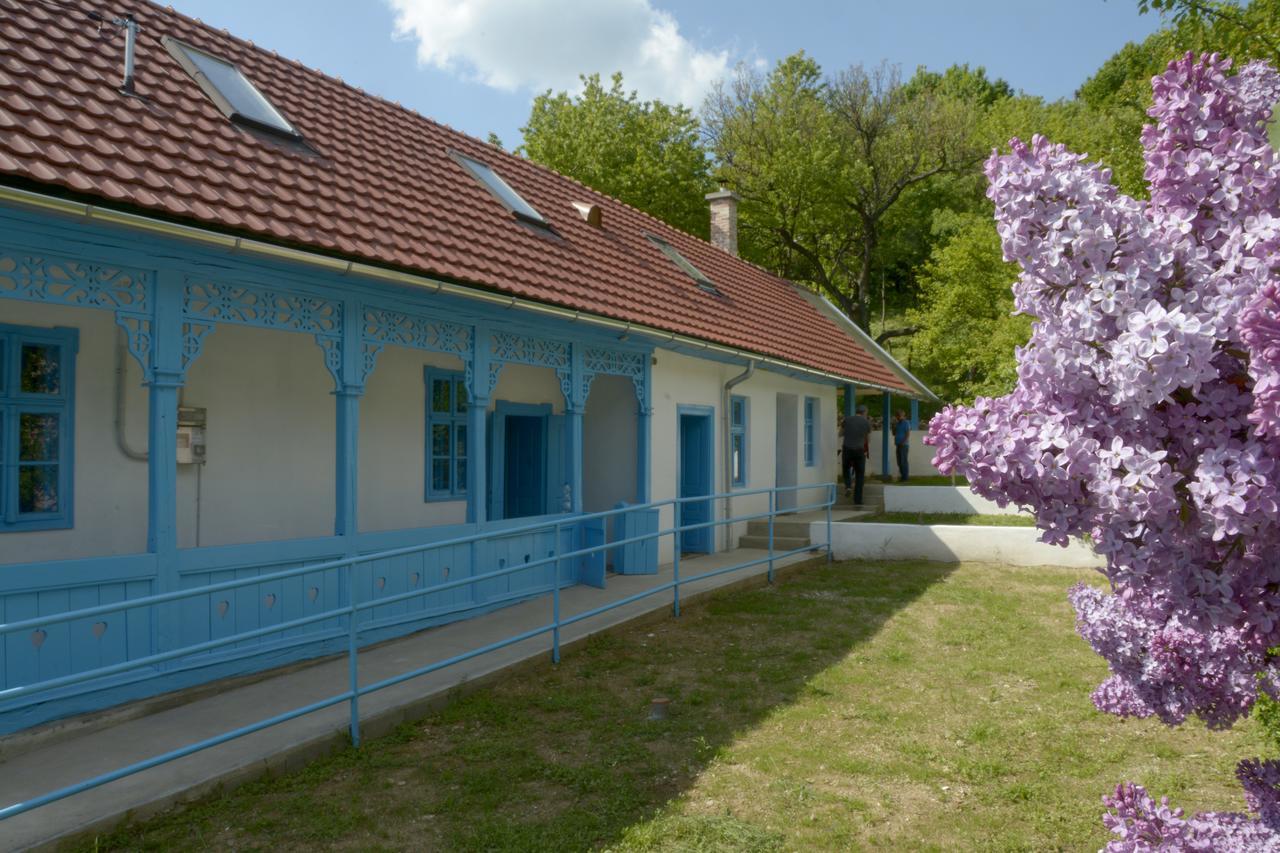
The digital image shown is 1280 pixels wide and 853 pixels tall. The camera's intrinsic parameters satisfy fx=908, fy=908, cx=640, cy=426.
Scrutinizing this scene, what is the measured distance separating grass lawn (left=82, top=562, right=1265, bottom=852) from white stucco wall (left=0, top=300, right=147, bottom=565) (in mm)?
2839

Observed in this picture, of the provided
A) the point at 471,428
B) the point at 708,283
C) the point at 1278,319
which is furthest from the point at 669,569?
the point at 1278,319

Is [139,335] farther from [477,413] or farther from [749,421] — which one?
[749,421]

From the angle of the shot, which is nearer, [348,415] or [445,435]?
[348,415]

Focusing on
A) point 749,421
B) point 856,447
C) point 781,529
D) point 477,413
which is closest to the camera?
point 477,413

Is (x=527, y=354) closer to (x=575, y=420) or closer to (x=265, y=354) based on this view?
(x=575, y=420)

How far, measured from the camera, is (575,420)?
1029 centimetres

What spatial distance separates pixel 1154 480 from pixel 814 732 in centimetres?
435

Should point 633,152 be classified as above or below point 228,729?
above

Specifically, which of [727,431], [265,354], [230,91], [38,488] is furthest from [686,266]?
[38,488]

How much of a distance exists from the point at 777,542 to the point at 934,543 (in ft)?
7.94

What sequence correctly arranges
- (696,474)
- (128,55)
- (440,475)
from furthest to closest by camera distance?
(696,474) < (440,475) < (128,55)

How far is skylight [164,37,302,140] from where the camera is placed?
8031 mm

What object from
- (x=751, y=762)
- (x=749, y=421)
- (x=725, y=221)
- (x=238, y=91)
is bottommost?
(x=751, y=762)

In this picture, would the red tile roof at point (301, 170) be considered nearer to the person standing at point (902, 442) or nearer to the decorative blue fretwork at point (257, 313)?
the decorative blue fretwork at point (257, 313)
